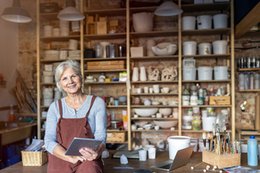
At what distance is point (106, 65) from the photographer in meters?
4.60

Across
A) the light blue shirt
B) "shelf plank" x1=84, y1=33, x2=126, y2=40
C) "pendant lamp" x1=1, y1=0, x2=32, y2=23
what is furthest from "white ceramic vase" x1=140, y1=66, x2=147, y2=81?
the light blue shirt

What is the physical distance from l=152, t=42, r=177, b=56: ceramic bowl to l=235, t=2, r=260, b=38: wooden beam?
0.93m

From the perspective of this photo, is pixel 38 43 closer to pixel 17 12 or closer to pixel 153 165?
pixel 17 12

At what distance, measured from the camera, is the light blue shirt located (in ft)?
6.05

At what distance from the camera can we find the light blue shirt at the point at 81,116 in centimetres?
184

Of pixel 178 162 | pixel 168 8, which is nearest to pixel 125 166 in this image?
pixel 178 162

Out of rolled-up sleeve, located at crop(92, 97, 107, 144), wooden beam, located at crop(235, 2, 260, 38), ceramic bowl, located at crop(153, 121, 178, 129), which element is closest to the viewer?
rolled-up sleeve, located at crop(92, 97, 107, 144)

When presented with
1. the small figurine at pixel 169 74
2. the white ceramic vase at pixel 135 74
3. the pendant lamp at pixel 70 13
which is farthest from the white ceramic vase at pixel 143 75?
the pendant lamp at pixel 70 13

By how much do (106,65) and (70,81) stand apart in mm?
2681

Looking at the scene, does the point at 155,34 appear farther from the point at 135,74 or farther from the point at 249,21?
the point at 249,21

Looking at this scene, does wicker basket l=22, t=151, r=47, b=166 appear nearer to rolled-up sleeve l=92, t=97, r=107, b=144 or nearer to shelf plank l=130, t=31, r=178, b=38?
rolled-up sleeve l=92, t=97, r=107, b=144

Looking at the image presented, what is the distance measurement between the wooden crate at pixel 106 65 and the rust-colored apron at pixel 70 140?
108 inches

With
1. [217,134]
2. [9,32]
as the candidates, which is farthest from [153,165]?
[9,32]

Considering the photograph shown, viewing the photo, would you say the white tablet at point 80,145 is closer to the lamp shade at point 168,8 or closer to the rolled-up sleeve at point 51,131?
the rolled-up sleeve at point 51,131
